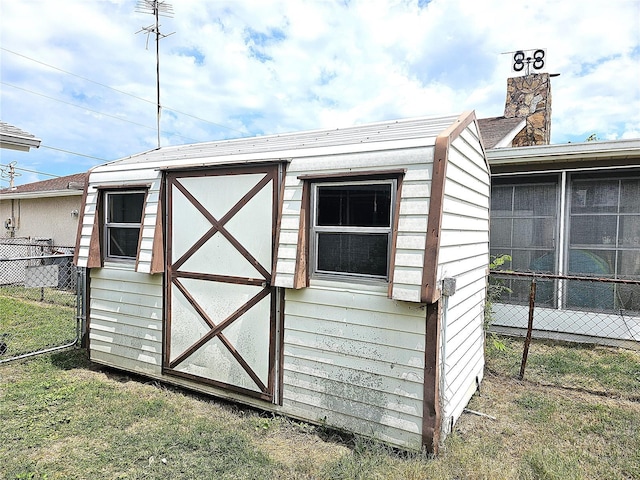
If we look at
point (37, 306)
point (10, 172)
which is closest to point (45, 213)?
point (37, 306)

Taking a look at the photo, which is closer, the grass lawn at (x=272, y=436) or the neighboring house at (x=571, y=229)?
the grass lawn at (x=272, y=436)

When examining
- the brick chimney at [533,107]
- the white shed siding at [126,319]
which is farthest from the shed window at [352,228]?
the brick chimney at [533,107]

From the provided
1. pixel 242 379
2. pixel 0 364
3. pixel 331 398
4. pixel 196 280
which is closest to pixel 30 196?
pixel 0 364

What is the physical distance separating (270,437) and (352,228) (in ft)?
5.87

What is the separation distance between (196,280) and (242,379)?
42.0 inches

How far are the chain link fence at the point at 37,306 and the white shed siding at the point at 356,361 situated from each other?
10.9ft

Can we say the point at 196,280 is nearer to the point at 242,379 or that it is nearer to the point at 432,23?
the point at 242,379

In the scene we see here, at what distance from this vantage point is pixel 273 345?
3.44m

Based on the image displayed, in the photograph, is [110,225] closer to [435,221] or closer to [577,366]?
[435,221]

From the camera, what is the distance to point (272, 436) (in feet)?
10.4

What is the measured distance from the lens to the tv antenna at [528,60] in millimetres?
8411

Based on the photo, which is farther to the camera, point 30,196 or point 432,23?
point 30,196

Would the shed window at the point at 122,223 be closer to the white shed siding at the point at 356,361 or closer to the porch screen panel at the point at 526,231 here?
the white shed siding at the point at 356,361

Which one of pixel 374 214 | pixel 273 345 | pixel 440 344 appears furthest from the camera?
pixel 273 345
